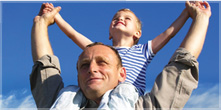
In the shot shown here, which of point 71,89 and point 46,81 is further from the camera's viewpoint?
point 46,81

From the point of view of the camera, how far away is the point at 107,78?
9.32ft

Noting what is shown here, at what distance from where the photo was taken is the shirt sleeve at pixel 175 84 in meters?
2.73

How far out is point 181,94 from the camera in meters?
2.79

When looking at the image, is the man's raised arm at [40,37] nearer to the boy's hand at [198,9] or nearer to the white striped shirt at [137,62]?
the white striped shirt at [137,62]

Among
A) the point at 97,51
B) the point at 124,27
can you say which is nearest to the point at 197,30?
the point at 97,51

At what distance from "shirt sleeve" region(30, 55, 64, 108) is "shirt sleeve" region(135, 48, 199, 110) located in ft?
3.34

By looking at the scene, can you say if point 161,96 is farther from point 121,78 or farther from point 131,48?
point 131,48

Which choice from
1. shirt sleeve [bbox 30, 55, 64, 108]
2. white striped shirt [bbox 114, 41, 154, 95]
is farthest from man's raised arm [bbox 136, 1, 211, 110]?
shirt sleeve [bbox 30, 55, 64, 108]

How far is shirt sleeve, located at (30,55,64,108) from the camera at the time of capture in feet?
10.2

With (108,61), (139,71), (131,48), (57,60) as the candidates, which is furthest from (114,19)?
(108,61)

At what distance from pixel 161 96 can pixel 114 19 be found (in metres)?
2.25

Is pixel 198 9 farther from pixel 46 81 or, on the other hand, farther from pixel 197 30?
pixel 46 81

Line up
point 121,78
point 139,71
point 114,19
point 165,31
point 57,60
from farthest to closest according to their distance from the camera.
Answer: point 114,19, point 165,31, point 139,71, point 57,60, point 121,78

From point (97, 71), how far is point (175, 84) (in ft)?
2.67
